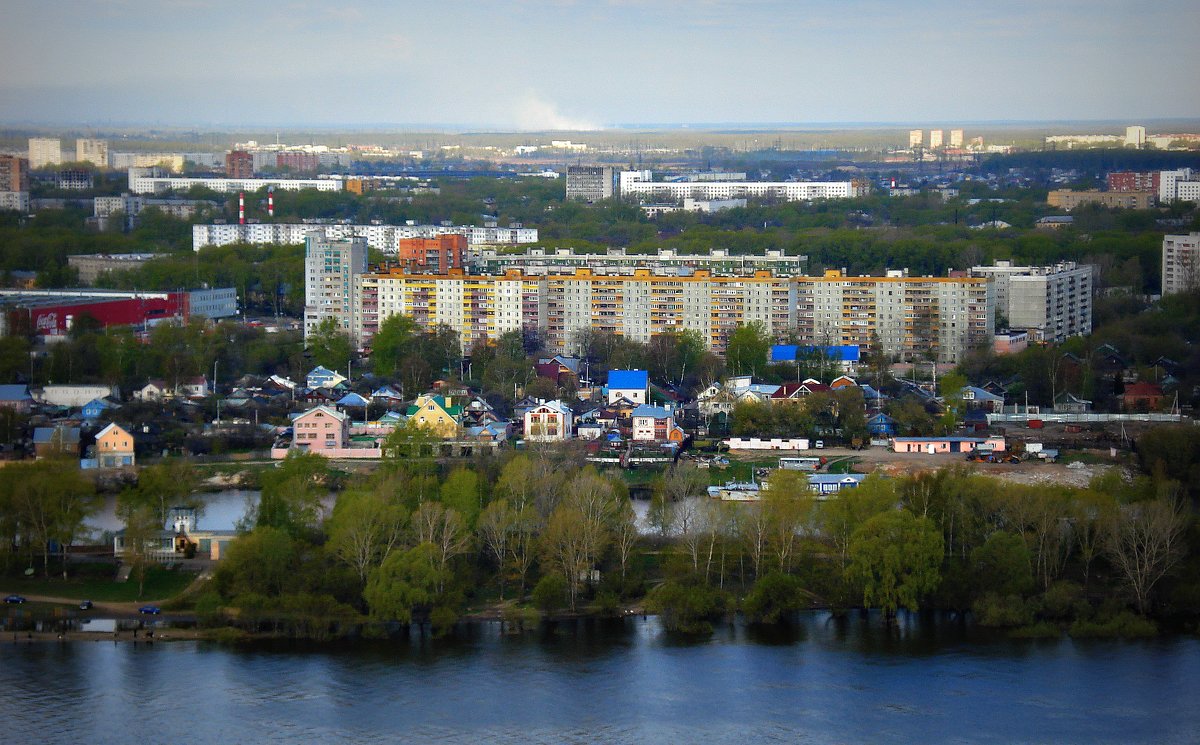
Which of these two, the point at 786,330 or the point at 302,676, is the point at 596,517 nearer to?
the point at 302,676

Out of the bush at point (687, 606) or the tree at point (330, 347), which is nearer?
the bush at point (687, 606)

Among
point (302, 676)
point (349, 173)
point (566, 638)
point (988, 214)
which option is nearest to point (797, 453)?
point (566, 638)

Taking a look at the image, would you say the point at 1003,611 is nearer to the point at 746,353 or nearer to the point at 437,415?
the point at 437,415

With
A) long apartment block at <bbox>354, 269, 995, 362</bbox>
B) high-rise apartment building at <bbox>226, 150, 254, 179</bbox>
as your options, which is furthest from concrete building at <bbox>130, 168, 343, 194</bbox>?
long apartment block at <bbox>354, 269, 995, 362</bbox>

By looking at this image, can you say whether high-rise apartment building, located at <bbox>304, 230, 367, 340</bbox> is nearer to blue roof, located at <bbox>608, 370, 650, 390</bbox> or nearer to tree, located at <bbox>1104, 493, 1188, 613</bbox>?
blue roof, located at <bbox>608, 370, 650, 390</bbox>

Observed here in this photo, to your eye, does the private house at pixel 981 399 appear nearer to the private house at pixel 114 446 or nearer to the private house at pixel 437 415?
the private house at pixel 437 415

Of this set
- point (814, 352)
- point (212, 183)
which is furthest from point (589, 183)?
point (814, 352)

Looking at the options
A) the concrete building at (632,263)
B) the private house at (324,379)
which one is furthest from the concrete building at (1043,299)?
Answer: the private house at (324,379)
